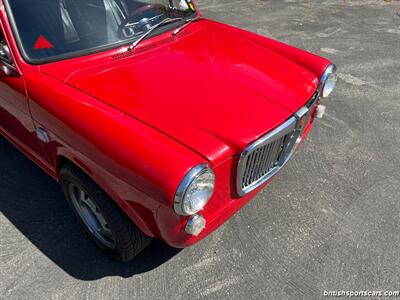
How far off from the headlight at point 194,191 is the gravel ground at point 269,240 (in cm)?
83

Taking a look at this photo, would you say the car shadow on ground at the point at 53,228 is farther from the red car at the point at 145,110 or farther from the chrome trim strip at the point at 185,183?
the chrome trim strip at the point at 185,183

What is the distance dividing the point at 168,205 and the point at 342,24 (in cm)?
686

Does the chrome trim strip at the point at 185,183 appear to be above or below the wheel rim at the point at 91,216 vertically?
above

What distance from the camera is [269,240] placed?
8.70 ft

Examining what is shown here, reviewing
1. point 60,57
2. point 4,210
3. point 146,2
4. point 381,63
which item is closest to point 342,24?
point 381,63

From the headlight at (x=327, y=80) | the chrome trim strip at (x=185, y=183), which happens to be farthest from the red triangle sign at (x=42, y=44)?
the headlight at (x=327, y=80)

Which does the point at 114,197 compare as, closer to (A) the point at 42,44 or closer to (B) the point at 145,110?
(B) the point at 145,110

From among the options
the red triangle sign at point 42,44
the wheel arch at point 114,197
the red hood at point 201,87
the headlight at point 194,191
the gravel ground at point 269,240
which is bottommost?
the gravel ground at point 269,240

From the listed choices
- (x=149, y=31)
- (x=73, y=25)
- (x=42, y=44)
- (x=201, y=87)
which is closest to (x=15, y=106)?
(x=42, y=44)

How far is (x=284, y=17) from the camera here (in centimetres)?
764

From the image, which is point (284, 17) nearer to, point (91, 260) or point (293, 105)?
point (293, 105)

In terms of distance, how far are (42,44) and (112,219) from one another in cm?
132

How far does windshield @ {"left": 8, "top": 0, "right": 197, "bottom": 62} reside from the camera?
242 centimetres

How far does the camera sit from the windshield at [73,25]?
2422 millimetres
